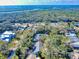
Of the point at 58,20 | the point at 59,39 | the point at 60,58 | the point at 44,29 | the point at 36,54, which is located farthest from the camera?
the point at 58,20

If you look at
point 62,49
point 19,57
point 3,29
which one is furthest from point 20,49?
point 3,29

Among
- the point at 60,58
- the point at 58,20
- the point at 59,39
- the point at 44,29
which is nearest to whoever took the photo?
the point at 60,58

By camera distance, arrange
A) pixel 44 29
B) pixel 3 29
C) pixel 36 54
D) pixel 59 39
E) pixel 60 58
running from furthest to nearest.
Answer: pixel 3 29 → pixel 44 29 → pixel 59 39 → pixel 36 54 → pixel 60 58

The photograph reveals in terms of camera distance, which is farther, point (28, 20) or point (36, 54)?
point (28, 20)

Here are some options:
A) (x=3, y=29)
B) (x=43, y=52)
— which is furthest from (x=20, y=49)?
(x=3, y=29)

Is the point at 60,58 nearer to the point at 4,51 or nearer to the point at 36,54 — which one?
the point at 36,54

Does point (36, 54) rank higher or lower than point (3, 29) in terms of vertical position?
higher

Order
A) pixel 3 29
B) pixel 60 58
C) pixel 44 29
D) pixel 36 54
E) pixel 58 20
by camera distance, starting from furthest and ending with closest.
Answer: pixel 58 20 → pixel 3 29 → pixel 44 29 → pixel 36 54 → pixel 60 58

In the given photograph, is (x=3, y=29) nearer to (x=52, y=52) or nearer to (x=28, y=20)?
(x=28, y=20)

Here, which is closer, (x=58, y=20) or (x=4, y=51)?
(x=4, y=51)
